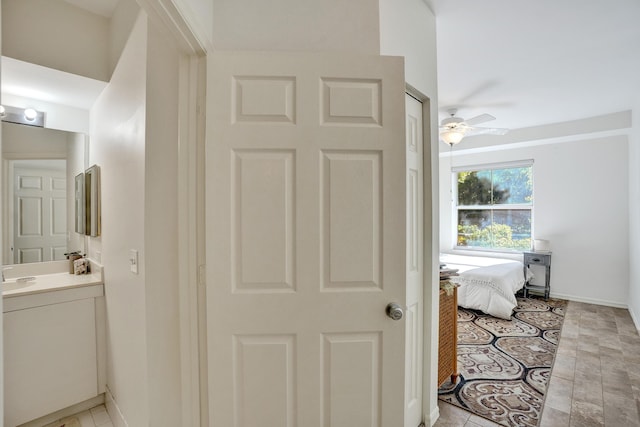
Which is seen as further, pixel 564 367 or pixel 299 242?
pixel 564 367

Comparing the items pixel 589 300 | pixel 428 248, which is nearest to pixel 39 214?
pixel 428 248

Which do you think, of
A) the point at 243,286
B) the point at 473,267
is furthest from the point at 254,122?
the point at 473,267

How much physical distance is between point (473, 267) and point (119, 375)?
13.4ft

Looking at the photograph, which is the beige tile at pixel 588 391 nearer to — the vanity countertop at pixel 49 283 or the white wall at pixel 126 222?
the white wall at pixel 126 222

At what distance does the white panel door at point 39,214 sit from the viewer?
2.29 metres

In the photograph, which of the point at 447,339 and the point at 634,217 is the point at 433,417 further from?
the point at 634,217

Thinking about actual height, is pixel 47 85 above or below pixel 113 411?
above

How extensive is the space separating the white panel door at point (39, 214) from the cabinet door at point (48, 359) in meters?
0.64

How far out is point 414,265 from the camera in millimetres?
1852

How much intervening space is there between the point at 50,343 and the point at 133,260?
1.04 m

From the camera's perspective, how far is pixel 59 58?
82.2 inches

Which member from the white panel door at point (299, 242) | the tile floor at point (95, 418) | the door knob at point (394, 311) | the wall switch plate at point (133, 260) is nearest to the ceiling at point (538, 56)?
the white panel door at point (299, 242)

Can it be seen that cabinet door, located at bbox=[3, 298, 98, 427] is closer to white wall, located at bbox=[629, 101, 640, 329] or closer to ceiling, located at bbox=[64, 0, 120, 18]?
ceiling, located at bbox=[64, 0, 120, 18]

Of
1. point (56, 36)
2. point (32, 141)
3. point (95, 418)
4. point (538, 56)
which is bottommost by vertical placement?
point (95, 418)
